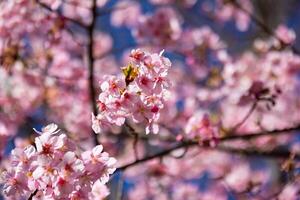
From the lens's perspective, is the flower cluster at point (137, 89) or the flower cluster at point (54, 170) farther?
the flower cluster at point (137, 89)

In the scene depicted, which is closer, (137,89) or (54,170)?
(54,170)

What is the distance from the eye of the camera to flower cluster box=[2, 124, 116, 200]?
261 centimetres

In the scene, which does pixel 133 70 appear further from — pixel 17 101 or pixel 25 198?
pixel 17 101

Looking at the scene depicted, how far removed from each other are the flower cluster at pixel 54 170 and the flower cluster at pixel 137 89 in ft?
0.71

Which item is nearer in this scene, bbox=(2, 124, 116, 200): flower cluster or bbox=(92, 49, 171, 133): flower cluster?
bbox=(2, 124, 116, 200): flower cluster

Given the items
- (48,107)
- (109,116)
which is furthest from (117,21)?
(109,116)

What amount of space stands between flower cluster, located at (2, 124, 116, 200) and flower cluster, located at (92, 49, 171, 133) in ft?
0.71

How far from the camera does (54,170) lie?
2.64m

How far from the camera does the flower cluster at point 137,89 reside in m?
2.76

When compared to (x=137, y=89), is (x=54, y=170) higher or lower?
lower

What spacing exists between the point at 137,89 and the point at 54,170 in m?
0.51

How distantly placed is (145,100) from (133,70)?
148mm

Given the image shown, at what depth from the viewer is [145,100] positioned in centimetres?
281

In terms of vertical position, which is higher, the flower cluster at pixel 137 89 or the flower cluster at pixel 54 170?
the flower cluster at pixel 137 89
